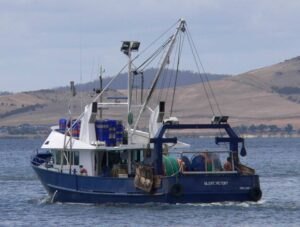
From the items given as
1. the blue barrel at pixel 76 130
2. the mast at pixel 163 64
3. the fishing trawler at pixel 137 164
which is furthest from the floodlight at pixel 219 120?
the blue barrel at pixel 76 130

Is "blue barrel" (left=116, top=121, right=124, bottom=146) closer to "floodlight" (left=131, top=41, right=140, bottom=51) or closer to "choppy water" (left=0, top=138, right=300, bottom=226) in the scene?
"choppy water" (left=0, top=138, right=300, bottom=226)

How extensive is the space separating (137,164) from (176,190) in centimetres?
317

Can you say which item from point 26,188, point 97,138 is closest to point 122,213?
point 97,138

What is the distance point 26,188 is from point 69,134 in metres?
13.4

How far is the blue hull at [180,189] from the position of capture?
46.6 meters

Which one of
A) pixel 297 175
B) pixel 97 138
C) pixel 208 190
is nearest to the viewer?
pixel 208 190

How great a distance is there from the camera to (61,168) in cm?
5194

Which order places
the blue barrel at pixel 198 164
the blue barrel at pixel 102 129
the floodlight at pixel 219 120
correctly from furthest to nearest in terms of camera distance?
the blue barrel at pixel 102 129, the blue barrel at pixel 198 164, the floodlight at pixel 219 120

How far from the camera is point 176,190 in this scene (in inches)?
1827

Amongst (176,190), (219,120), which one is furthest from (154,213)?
(219,120)

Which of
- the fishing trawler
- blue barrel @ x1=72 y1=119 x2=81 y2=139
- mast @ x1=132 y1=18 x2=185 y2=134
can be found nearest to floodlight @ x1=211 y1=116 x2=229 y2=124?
the fishing trawler

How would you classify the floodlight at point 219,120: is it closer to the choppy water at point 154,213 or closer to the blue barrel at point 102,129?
the choppy water at point 154,213

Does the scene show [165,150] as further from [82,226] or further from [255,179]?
[82,226]

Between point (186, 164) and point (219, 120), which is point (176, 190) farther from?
point (219, 120)
